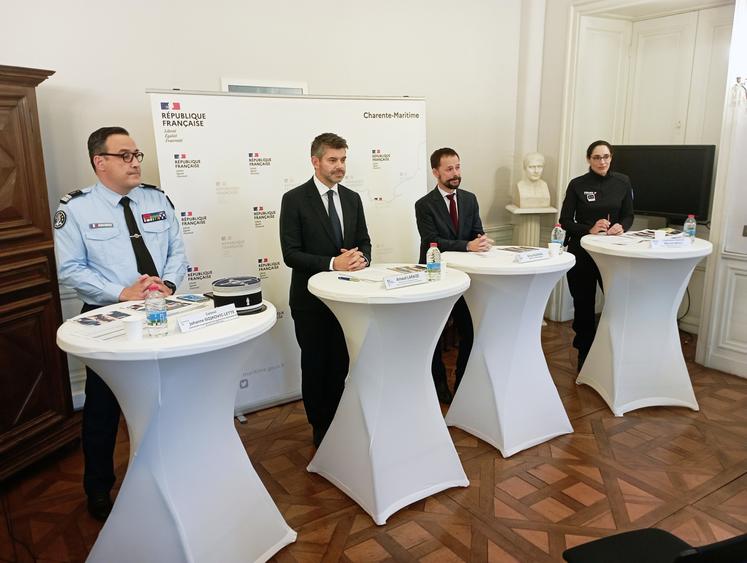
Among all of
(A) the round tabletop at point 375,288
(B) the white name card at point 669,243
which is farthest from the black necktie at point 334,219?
(B) the white name card at point 669,243

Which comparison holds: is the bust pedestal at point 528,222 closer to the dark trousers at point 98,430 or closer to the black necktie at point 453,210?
the black necktie at point 453,210


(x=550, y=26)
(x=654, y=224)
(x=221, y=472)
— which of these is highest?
(x=550, y=26)

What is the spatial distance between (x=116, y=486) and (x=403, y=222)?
2461 mm

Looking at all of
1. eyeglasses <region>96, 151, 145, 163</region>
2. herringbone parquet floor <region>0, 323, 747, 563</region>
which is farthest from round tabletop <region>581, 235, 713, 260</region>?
eyeglasses <region>96, 151, 145, 163</region>

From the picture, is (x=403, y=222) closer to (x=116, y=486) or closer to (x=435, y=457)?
(x=435, y=457)

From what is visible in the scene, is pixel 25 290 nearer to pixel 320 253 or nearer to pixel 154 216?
pixel 154 216

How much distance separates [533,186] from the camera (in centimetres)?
515

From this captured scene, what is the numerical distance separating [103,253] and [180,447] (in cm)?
99

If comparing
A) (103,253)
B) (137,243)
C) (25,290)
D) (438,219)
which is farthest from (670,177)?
(25,290)

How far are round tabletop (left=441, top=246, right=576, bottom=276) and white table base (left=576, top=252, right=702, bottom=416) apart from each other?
0.67 m

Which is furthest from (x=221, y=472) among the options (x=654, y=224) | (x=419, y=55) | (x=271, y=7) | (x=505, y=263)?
(x=654, y=224)

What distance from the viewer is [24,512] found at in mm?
2646

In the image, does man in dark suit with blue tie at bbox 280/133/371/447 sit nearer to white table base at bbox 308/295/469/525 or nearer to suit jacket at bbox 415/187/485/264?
white table base at bbox 308/295/469/525

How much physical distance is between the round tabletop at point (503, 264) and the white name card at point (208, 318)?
1.27 m
